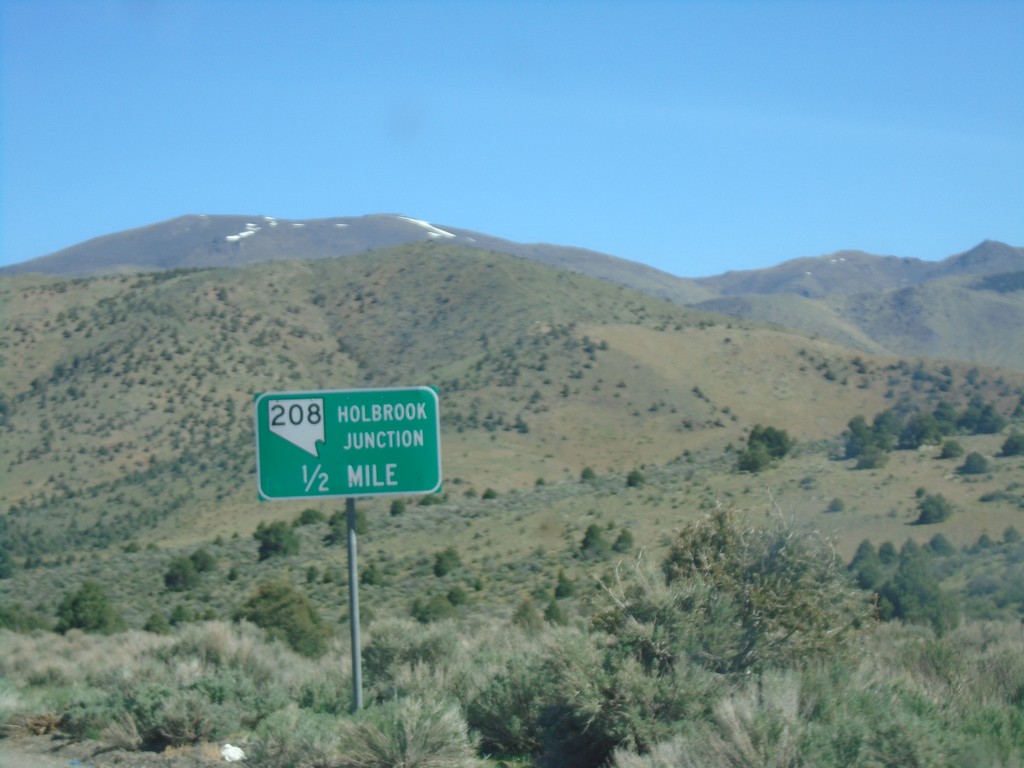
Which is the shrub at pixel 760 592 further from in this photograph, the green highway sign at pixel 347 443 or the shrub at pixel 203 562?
the shrub at pixel 203 562

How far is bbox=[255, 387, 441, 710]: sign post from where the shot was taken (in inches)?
350

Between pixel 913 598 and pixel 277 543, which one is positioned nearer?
pixel 913 598

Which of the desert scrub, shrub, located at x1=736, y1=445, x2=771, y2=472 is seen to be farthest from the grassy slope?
the desert scrub

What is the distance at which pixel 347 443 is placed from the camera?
9008 millimetres

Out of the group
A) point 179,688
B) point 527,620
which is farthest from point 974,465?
point 179,688

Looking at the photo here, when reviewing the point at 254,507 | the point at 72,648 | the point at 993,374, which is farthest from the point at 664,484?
the point at 993,374

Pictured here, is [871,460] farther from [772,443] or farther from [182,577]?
[182,577]

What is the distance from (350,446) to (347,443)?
1.4 inches

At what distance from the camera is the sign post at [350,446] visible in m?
8.88

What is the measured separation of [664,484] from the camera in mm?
44000

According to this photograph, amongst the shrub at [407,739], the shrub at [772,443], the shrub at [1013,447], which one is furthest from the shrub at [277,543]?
the shrub at [407,739]

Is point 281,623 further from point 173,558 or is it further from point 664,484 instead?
point 664,484

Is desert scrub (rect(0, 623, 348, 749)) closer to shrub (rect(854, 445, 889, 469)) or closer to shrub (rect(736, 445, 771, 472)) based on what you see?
shrub (rect(736, 445, 771, 472))

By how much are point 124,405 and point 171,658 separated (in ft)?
200
